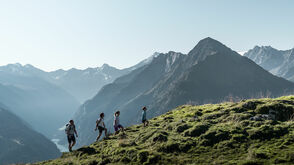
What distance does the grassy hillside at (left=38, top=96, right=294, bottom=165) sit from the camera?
14.7 metres

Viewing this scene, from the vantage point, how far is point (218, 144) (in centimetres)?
1708

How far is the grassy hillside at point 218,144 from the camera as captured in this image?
577 inches

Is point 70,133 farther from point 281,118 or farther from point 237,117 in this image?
point 281,118

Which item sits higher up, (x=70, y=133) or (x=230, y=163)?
(x=70, y=133)

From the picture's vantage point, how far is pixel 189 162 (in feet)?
48.7

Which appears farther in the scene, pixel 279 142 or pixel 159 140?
pixel 159 140

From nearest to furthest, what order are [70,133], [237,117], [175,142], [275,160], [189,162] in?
[275,160] → [189,162] → [175,142] → [237,117] → [70,133]

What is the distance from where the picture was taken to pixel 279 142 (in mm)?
15672

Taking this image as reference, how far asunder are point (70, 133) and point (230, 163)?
16.6 meters

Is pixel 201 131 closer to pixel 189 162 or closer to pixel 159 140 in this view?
pixel 159 140

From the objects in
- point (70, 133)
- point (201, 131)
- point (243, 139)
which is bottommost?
point (243, 139)

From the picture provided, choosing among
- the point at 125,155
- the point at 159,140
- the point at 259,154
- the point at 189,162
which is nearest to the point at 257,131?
the point at 259,154

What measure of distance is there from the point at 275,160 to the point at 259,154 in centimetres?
94

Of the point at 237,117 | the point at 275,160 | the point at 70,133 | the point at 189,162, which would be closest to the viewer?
the point at 275,160
